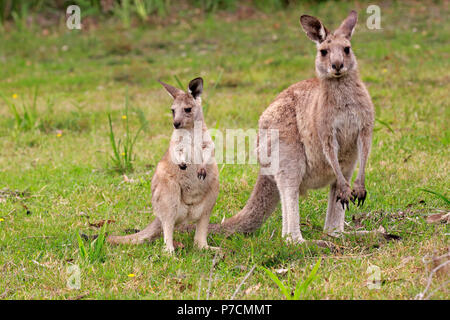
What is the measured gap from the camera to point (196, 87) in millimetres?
3680

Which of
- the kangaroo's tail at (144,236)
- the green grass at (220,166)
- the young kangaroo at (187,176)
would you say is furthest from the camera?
the kangaroo's tail at (144,236)

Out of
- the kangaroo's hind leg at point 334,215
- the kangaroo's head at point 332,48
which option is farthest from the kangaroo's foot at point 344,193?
the kangaroo's head at point 332,48

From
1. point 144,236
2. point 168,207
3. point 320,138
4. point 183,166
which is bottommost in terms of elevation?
point 144,236

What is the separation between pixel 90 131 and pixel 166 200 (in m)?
3.31

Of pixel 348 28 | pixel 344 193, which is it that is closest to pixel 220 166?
pixel 344 193

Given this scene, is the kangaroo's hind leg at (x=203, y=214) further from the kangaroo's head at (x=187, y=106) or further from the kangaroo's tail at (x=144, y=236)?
the kangaroo's head at (x=187, y=106)

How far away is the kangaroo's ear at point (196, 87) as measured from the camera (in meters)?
3.64

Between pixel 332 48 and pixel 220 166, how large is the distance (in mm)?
2107

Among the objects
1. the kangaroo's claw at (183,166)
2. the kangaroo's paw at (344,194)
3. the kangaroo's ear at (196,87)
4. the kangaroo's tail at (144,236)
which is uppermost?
the kangaroo's ear at (196,87)

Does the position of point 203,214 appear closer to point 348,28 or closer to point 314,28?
point 314,28

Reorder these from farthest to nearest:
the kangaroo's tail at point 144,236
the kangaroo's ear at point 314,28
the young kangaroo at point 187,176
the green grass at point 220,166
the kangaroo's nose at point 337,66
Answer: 1. the kangaroo's tail at point 144,236
2. the young kangaroo at point 187,176
3. the kangaroo's ear at point 314,28
4. the kangaroo's nose at point 337,66
5. the green grass at point 220,166

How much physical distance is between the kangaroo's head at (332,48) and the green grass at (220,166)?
0.99 meters

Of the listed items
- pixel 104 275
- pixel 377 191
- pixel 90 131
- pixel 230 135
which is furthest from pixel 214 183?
pixel 90 131

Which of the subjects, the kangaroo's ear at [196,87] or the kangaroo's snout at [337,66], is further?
the kangaroo's ear at [196,87]
